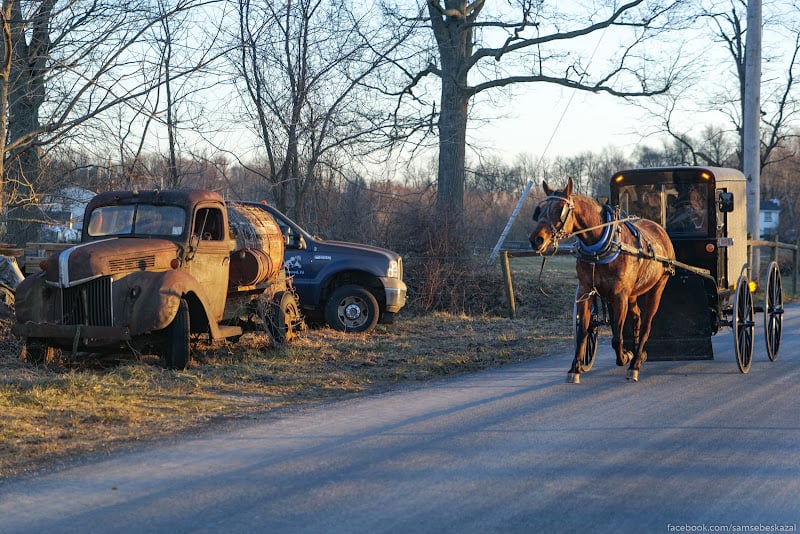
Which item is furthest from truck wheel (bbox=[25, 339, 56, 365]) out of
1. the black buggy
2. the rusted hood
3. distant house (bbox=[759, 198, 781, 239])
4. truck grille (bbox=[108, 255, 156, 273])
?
distant house (bbox=[759, 198, 781, 239])

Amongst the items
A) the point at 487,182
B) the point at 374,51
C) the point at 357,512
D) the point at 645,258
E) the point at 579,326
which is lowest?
the point at 357,512

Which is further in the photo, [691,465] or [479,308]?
[479,308]

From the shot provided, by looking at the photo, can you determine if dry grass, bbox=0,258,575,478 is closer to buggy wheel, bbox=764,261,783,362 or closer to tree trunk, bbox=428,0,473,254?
buggy wheel, bbox=764,261,783,362

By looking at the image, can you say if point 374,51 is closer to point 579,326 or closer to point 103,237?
point 103,237

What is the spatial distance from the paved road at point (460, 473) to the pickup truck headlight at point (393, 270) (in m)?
6.09

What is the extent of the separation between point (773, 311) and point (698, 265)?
56.0 inches

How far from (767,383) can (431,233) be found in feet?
34.6

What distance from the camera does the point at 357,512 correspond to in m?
5.33

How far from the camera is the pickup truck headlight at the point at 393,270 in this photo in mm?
15461

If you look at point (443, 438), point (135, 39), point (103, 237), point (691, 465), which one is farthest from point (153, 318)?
point (691, 465)

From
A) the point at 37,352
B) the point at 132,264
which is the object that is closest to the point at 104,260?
the point at 132,264

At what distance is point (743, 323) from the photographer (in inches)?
448

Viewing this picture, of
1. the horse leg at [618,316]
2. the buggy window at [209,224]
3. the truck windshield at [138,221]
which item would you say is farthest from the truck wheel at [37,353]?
the horse leg at [618,316]

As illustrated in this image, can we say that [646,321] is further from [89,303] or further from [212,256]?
[89,303]
